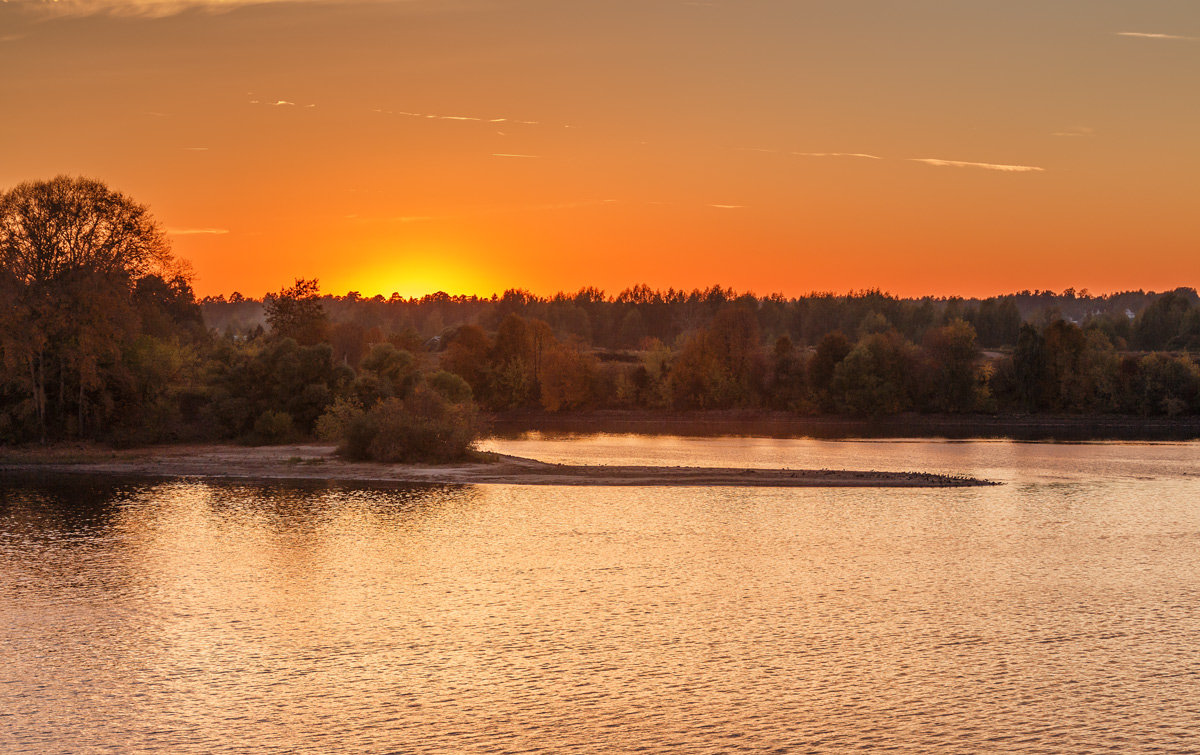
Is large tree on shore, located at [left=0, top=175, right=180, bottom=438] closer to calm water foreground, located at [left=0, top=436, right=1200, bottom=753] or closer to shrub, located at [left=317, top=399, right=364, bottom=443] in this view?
shrub, located at [left=317, top=399, right=364, bottom=443]

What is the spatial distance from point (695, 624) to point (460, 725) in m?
7.73

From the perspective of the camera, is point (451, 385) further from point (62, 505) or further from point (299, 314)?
point (62, 505)

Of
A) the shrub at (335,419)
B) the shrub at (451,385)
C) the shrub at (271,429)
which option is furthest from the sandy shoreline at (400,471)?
the shrub at (451,385)

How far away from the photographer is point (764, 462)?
65812 millimetres

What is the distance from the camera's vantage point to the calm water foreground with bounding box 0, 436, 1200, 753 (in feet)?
53.2

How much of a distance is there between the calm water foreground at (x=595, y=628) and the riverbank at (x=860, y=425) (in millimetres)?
63721

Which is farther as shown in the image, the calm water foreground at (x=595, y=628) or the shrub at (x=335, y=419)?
the shrub at (x=335, y=419)

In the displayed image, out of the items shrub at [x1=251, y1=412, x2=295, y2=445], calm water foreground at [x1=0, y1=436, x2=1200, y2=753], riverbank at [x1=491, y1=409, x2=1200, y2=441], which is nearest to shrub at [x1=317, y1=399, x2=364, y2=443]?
shrub at [x1=251, y1=412, x2=295, y2=445]

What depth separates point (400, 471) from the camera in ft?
177

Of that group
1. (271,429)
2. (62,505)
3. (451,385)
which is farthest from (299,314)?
(62,505)

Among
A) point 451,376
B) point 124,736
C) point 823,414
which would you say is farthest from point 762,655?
point 823,414

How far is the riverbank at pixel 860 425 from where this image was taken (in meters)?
104

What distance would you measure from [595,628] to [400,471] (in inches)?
1309

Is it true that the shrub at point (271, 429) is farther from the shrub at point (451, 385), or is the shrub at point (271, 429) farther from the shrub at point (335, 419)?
the shrub at point (451, 385)
